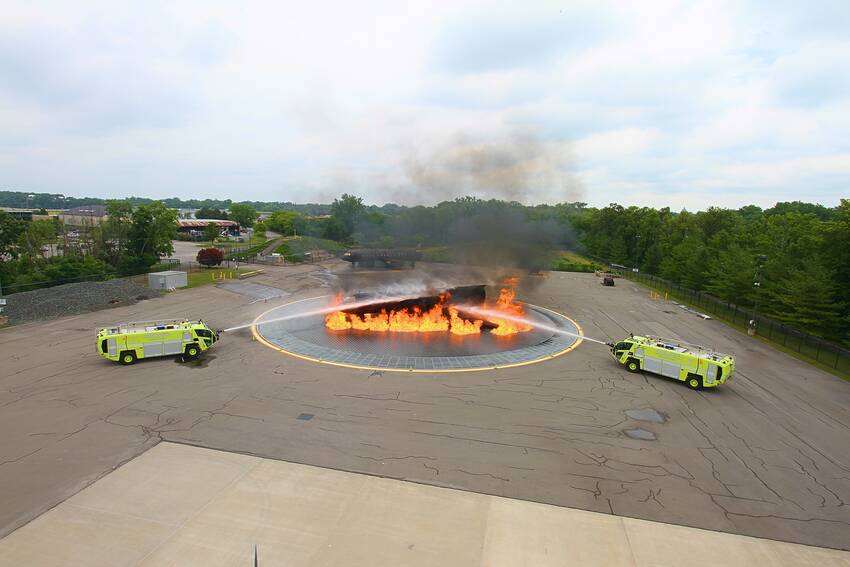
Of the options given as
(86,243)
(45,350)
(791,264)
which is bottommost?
(45,350)

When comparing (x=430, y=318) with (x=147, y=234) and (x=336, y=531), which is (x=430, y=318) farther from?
(x=147, y=234)

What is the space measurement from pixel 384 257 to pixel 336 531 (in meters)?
44.9

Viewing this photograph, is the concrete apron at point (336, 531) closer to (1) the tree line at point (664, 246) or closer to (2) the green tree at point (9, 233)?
(1) the tree line at point (664, 246)

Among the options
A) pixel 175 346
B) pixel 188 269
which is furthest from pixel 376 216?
pixel 175 346

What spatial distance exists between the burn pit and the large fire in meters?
0.07

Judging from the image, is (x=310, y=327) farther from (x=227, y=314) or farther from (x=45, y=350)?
(x=45, y=350)

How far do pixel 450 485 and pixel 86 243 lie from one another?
62932 mm

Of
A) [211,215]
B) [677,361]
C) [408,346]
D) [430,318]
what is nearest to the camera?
[677,361]

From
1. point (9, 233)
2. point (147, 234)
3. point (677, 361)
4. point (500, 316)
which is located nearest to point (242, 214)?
point (147, 234)

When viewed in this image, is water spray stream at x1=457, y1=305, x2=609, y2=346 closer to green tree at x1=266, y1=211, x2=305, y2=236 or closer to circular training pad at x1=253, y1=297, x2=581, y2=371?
circular training pad at x1=253, y1=297, x2=581, y2=371

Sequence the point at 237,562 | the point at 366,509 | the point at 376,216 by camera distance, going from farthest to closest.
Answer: the point at 376,216 < the point at 366,509 < the point at 237,562

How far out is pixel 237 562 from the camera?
10.1 meters

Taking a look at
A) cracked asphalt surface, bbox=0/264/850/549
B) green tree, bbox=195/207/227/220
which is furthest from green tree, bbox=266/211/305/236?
cracked asphalt surface, bbox=0/264/850/549

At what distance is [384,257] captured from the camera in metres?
54.9
